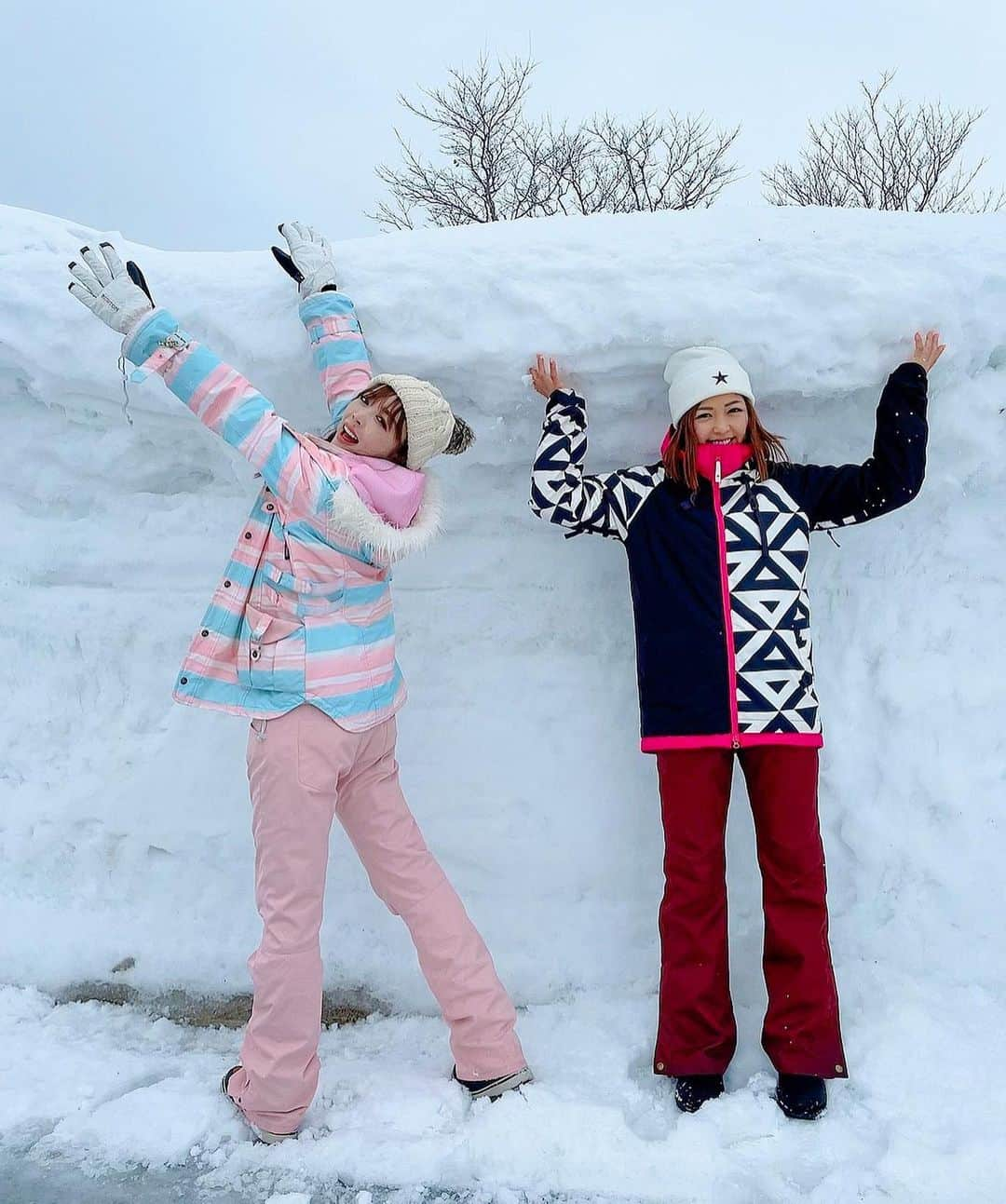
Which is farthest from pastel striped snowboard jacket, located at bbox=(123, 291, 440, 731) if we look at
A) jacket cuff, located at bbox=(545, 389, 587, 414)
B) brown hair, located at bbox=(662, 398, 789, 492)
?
brown hair, located at bbox=(662, 398, 789, 492)

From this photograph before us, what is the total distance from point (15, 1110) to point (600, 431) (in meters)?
2.43

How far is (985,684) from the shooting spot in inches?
105

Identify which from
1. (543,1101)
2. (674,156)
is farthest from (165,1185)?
(674,156)

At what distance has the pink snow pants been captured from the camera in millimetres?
2102

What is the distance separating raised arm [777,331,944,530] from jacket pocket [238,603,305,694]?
1367 mm

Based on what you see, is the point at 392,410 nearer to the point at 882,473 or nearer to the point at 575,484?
the point at 575,484

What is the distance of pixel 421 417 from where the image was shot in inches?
A: 83.6

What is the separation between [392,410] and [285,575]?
481 millimetres

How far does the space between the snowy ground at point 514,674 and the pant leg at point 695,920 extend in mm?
155

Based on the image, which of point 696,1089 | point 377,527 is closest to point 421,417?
point 377,527

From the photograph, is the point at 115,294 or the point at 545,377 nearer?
the point at 115,294

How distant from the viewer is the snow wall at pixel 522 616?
8.39ft

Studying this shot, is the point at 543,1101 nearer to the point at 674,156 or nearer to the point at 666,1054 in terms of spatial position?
the point at 666,1054

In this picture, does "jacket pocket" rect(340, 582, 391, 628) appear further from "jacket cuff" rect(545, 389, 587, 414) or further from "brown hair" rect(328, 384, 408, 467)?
"jacket cuff" rect(545, 389, 587, 414)
